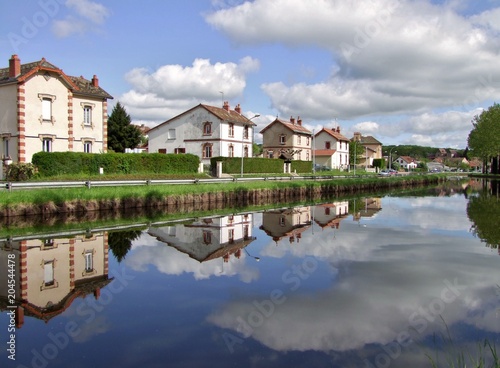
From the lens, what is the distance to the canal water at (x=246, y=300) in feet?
25.3

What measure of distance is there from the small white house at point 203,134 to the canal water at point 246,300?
3757 centimetres

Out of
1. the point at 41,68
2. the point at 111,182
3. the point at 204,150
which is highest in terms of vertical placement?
the point at 41,68

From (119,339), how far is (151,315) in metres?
1.34

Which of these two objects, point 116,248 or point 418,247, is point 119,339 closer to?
point 116,248

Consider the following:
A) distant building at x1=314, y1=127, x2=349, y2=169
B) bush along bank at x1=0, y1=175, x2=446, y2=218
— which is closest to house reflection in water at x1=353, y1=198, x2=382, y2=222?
bush along bank at x1=0, y1=175, x2=446, y2=218

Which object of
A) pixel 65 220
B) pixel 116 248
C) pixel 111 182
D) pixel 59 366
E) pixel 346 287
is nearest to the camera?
pixel 59 366

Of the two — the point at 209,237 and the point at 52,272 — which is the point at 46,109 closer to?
the point at 209,237

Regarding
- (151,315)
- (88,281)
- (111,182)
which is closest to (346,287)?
(151,315)

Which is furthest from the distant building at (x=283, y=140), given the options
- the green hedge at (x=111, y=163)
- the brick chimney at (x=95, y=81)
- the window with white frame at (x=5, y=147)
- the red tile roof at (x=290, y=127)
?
the window with white frame at (x=5, y=147)

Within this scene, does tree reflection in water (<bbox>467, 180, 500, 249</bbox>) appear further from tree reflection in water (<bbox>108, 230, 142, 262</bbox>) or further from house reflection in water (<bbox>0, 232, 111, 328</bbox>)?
house reflection in water (<bbox>0, 232, 111, 328</bbox>)

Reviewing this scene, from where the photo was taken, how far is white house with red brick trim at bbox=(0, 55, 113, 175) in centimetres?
3500

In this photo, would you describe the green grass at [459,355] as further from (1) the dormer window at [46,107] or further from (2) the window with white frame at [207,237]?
(1) the dormer window at [46,107]

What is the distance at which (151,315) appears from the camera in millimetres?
9539

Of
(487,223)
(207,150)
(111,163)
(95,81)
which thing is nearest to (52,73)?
(95,81)
